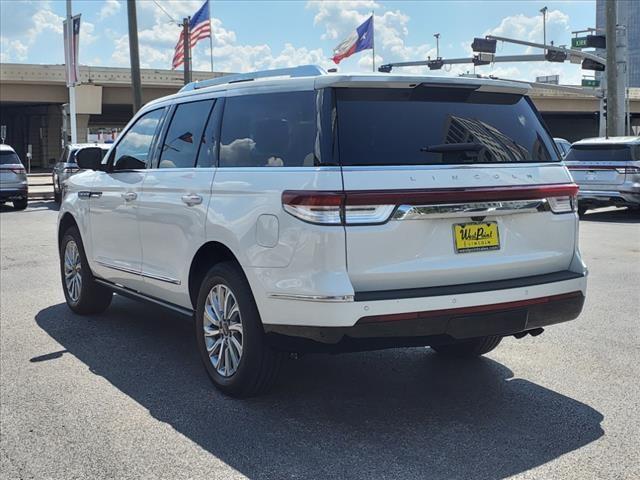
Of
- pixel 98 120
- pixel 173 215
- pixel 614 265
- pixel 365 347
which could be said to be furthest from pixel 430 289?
pixel 98 120

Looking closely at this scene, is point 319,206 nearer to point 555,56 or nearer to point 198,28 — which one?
point 198,28

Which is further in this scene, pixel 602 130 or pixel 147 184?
pixel 602 130

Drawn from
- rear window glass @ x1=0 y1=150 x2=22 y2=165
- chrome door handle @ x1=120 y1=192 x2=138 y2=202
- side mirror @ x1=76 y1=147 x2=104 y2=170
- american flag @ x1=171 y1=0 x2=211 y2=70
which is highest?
american flag @ x1=171 y1=0 x2=211 y2=70

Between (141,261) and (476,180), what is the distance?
2779mm

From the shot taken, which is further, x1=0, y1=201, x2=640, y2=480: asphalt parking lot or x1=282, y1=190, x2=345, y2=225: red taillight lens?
x1=282, y1=190, x2=345, y2=225: red taillight lens

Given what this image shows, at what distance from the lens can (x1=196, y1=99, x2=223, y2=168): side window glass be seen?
4.94 m

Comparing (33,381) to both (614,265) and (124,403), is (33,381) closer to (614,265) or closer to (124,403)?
(124,403)

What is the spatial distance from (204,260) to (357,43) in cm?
3593

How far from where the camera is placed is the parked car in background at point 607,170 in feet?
51.4

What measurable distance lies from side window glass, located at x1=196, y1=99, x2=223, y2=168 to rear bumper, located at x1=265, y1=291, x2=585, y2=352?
1.32 metres

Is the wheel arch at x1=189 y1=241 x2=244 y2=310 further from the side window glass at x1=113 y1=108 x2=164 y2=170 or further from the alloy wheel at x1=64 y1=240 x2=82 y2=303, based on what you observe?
the alloy wheel at x1=64 y1=240 x2=82 y2=303

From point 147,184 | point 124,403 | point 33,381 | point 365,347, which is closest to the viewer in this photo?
point 365,347

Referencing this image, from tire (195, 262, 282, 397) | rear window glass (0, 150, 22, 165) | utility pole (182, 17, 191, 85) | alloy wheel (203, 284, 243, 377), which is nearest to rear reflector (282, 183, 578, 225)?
tire (195, 262, 282, 397)

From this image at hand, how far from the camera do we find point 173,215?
5148 mm
